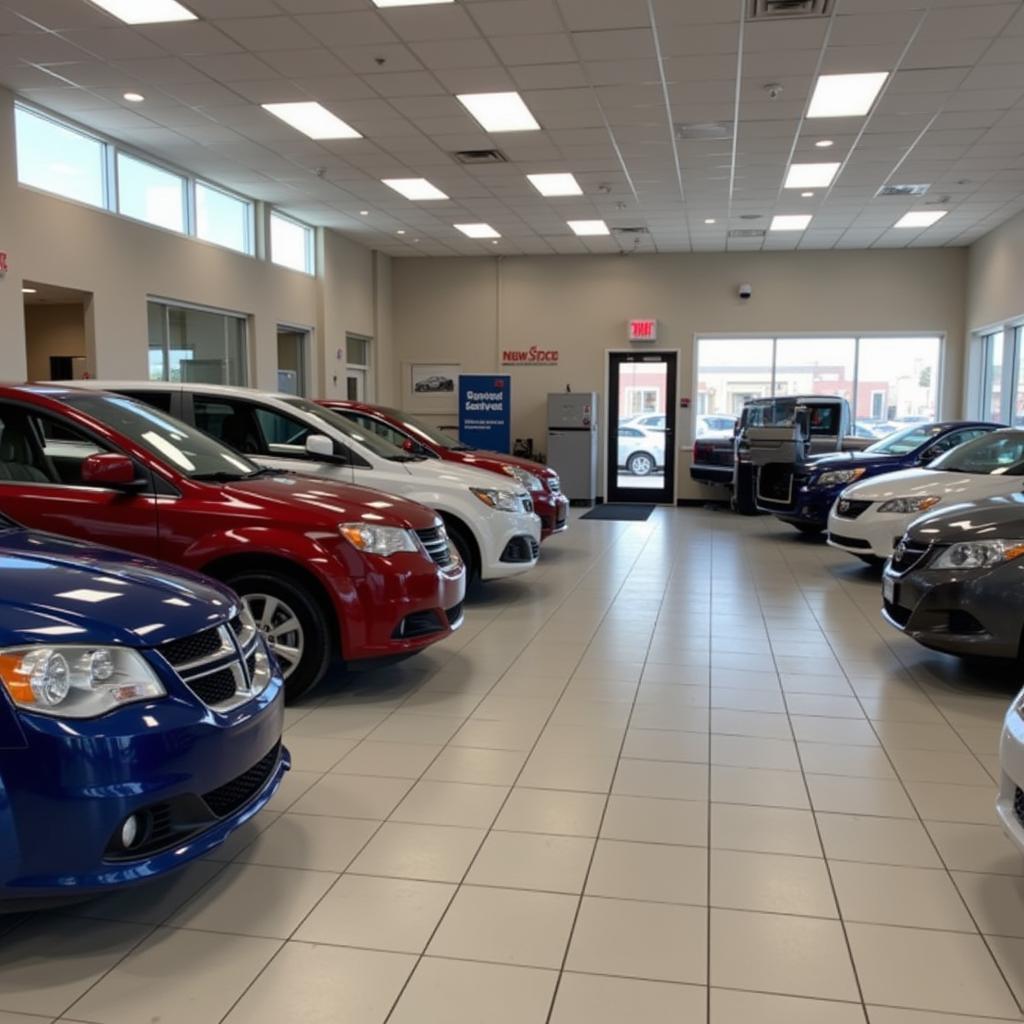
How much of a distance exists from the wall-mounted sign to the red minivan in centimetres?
1137

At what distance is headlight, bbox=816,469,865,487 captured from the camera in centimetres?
923

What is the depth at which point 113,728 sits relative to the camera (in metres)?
2.14

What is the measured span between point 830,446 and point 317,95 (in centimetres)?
780

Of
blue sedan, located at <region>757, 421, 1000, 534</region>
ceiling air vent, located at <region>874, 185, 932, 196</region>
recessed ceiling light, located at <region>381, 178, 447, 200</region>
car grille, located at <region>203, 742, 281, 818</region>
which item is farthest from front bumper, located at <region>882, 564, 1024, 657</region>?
recessed ceiling light, located at <region>381, 178, 447, 200</region>

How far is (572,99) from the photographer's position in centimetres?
751

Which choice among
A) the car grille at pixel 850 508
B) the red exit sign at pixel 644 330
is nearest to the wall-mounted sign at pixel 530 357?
the red exit sign at pixel 644 330

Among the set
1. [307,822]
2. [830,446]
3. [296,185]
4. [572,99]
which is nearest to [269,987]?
[307,822]

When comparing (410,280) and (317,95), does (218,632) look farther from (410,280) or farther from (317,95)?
(410,280)

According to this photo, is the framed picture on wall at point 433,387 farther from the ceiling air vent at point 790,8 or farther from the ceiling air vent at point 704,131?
the ceiling air vent at point 790,8

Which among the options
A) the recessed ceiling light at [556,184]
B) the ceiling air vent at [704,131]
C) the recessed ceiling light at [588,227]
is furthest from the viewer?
the recessed ceiling light at [588,227]

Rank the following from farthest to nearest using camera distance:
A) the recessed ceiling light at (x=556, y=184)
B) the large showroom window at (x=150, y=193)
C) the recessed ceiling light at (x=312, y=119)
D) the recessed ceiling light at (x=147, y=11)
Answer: the recessed ceiling light at (x=556, y=184) → the large showroom window at (x=150, y=193) → the recessed ceiling light at (x=312, y=119) → the recessed ceiling light at (x=147, y=11)

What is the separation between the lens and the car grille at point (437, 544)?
4516 millimetres

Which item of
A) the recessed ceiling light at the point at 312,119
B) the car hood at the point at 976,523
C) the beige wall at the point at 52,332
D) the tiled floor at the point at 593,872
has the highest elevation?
the recessed ceiling light at the point at 312,119

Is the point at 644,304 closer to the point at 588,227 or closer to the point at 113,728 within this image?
the point at 588,227
